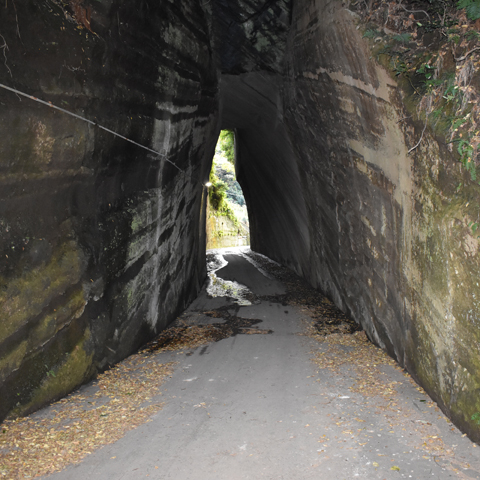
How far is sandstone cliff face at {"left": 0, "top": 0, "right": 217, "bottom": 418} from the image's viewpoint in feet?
16.5

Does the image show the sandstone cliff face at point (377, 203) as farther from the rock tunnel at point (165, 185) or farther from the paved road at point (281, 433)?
the paved road at point (281, 433)

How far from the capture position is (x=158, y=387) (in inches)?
249

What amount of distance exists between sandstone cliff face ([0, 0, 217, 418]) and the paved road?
166 centimetres

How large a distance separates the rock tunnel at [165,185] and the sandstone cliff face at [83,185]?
0.03m

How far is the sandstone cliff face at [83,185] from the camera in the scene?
503cm

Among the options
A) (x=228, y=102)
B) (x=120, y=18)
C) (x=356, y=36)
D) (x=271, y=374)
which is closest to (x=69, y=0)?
(x=120, y=18)

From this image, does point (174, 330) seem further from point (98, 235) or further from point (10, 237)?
point (10, 237)

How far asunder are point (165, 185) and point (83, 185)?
3154 mm

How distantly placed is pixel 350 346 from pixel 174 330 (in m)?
4.21

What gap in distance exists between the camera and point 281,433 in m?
4.84

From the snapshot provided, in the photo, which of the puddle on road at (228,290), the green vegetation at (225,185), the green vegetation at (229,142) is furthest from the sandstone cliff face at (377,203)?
the green vegetation at (225,185)

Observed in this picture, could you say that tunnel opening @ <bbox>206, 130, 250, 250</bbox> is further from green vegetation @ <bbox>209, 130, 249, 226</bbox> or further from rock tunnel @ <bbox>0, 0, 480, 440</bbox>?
rock tunnel @ <bbox>0, 0, 480, 440</bbox>

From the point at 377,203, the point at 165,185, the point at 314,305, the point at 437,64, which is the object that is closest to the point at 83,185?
the point at 165,185

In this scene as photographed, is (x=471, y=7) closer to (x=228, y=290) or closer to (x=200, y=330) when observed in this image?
(x=200, y=330)
